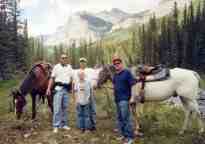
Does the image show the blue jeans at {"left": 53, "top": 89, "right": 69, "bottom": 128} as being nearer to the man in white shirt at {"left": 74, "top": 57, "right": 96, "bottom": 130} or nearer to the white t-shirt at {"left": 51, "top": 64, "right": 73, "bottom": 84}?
the white t-shirt at {"left": 51, "top": 64, "right": 73, "bottom": 84}

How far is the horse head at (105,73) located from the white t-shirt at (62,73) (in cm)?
113

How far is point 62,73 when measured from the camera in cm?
1109

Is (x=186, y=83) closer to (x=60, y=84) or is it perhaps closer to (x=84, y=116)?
(x=84, y=116)

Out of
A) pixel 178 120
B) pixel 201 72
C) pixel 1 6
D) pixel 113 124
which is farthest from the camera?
pixel 201 72

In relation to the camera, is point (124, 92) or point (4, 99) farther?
point (4, 99)

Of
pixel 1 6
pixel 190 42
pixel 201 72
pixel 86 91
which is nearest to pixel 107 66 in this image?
pixel 86 91

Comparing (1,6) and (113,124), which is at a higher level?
(1,6)

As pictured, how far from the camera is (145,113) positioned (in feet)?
47.6

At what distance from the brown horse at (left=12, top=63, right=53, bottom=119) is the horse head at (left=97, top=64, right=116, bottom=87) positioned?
230 cm

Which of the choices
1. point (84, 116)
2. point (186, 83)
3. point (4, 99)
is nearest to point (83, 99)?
point (84, 116)

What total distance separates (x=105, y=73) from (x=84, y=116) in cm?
156

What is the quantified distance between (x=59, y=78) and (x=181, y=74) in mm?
3891

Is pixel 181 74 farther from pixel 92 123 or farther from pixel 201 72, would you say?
pixel 201 72

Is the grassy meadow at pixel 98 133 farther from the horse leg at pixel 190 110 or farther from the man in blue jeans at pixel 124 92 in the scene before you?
the man in blue jeans at pixel 124 92
